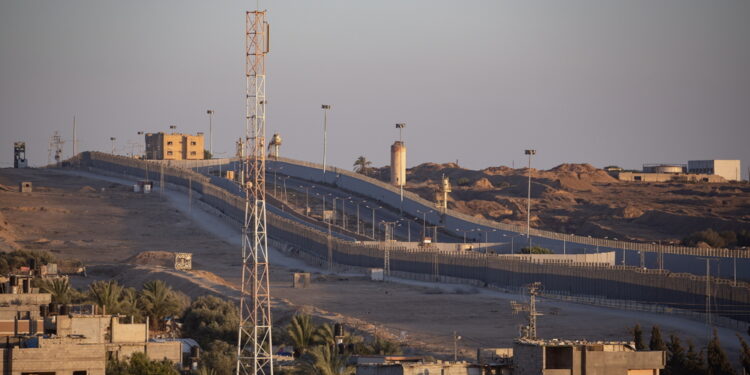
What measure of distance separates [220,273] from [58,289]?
3110cm

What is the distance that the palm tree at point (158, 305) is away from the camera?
6294cm

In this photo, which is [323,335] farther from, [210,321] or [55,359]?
[55,359]

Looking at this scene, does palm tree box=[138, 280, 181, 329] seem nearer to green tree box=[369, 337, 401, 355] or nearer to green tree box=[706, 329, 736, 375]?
green tree box=[369, 337, 401, 355]

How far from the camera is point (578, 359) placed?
3009 cm

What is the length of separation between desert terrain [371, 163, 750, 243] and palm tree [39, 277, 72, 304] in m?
79.9

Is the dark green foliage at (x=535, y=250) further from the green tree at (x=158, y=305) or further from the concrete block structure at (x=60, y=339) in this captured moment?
the concrete block structure at (x=60, y=339)

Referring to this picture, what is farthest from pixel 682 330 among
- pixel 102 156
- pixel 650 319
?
pixel 102 156

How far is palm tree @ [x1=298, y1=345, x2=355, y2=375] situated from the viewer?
39.2 metres

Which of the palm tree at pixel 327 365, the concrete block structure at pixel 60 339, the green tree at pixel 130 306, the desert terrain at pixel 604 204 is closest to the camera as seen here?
the concrete block structure at pixel 60 339

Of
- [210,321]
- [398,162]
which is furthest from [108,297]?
[398,162]

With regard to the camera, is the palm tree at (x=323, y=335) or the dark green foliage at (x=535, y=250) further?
the dark green foliage at (x=535, y=250)

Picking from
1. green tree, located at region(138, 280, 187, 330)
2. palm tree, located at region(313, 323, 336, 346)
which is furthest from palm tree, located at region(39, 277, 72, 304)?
palm tree, located at region(313, 323, 336, 346)

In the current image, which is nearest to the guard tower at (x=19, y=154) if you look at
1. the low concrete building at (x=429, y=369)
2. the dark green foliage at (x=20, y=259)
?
the dark green foliage at (x=20, y=259)

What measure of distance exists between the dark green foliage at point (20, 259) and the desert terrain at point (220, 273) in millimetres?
2972
